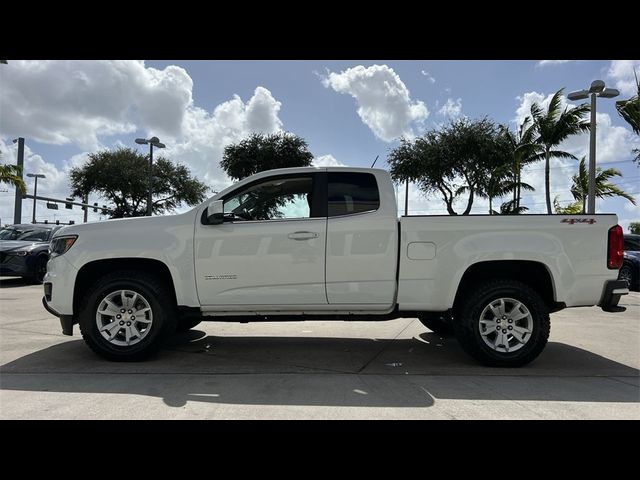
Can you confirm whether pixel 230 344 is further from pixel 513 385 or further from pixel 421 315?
pixel 513 385

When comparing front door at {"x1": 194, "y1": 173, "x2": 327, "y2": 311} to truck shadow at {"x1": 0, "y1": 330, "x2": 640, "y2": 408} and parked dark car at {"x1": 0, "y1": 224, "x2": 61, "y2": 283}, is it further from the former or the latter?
parked dark car at {"x1": 0, "y1": 224, "x2": 61, "y2": 283}

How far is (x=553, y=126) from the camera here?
906 inches

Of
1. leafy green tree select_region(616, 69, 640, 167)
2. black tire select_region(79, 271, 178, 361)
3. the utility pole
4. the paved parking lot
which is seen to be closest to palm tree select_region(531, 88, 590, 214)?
leafy green tree select_region(616, 69, 640, 167)

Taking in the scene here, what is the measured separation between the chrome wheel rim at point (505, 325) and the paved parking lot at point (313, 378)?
0.93ft

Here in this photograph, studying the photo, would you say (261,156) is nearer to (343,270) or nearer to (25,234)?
A: (25,234)

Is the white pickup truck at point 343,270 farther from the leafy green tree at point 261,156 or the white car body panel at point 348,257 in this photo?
the leafy green tree at point 261,156

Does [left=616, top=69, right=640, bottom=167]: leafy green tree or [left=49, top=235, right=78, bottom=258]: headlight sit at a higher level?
[left=616, top=69, right=640, bottom=167]: leafy green tree

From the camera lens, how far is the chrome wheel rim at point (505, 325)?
15.8 ft

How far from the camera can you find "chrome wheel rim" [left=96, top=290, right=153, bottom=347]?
4.90 meters

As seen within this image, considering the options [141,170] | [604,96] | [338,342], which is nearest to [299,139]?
[141,170]

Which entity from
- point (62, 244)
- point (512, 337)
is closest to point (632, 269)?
point (512, 337)

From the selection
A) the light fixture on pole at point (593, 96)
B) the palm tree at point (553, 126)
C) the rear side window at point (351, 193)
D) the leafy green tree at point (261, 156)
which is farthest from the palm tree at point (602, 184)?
the rear side window at point (351, 193)

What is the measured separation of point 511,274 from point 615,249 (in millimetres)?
1035

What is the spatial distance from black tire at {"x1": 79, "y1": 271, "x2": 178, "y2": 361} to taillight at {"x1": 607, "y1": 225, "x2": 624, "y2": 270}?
15.2 ft
